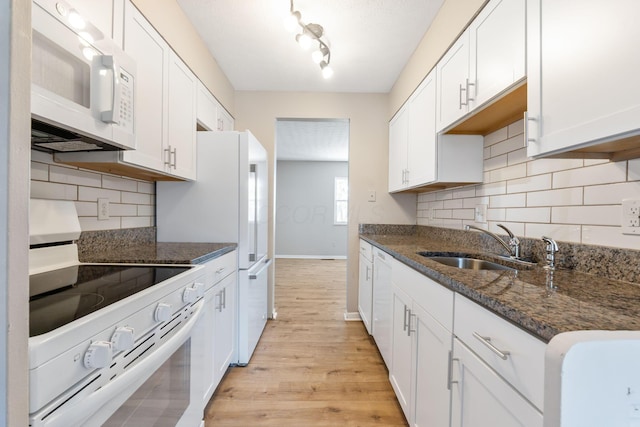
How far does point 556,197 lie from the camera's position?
4.18ft

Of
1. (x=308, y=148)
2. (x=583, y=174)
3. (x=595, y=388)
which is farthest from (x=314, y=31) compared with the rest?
(x=308, y=148)

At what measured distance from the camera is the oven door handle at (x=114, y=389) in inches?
23.6

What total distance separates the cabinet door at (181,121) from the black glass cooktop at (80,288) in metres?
0.71

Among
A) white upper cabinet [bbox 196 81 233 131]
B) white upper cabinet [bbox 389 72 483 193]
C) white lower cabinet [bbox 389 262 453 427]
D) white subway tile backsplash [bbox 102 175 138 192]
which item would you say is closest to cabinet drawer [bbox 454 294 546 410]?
white lower cabinet [bbox 389 262 453 427]

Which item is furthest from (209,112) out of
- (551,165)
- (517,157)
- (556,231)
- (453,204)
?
(556,231)

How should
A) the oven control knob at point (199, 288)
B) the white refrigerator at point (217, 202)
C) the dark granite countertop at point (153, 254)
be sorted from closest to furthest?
the oven control knob at point (199, 288) → the dark granite countertop at point (153, 254) → the white refrigerator at point (217, 202)

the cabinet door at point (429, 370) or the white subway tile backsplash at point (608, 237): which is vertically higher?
the white subway tile backsplash at point (608, 237)

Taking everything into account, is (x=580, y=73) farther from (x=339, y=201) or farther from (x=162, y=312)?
(x=339, y=201)

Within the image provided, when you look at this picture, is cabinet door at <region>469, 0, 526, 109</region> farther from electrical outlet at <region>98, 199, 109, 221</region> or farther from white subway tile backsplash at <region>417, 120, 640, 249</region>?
electrical outlet at <region>98, 199, 109, 221</region>

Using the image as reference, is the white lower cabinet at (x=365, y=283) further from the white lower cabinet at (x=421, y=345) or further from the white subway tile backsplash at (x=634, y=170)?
the white subway tile backsplash at (x=634, y=170)

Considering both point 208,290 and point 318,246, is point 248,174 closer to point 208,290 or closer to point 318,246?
point 208,290

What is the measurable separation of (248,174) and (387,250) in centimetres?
106

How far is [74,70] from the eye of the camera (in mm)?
925

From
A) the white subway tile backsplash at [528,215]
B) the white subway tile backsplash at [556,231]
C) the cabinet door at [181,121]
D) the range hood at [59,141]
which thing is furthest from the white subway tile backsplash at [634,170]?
the cabinet door at [181,121]
